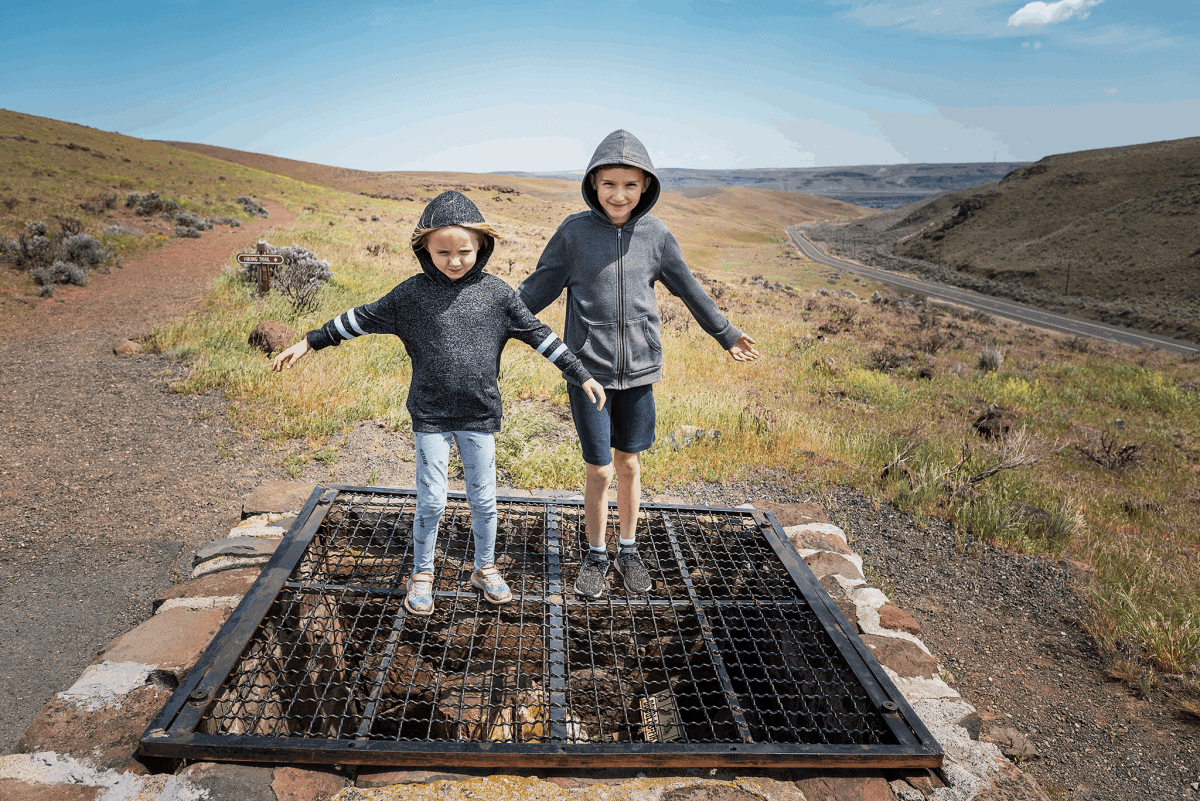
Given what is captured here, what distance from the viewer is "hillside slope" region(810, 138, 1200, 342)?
116ft

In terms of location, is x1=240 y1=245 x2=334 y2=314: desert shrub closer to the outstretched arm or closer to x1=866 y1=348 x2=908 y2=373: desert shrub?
the outstretched arm

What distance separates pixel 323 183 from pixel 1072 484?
73.8 m

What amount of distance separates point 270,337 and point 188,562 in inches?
173

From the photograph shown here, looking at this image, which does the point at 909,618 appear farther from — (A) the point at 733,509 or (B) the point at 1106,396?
(B) the point at 1106,396

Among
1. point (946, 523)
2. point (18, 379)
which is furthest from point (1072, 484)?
point (18, 379)

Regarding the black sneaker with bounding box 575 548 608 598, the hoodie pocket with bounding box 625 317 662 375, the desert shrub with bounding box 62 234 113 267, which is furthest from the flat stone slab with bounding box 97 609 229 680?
the desert shrub with bounding box 62 234 113 267

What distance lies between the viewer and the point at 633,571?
3293 mm

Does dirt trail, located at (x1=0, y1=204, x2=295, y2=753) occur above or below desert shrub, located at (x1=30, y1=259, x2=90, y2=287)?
below

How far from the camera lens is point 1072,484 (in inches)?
276

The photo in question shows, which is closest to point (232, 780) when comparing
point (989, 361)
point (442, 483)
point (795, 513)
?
point (442, 483)

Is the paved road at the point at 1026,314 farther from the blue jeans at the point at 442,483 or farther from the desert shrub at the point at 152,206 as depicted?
the desert shrub at the point at 152,206

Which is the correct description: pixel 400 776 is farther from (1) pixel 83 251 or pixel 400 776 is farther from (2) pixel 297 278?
(1) pixel 83 251

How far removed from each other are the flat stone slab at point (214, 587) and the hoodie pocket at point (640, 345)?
7.25 ft

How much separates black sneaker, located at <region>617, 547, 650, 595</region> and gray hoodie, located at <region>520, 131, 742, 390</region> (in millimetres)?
977
